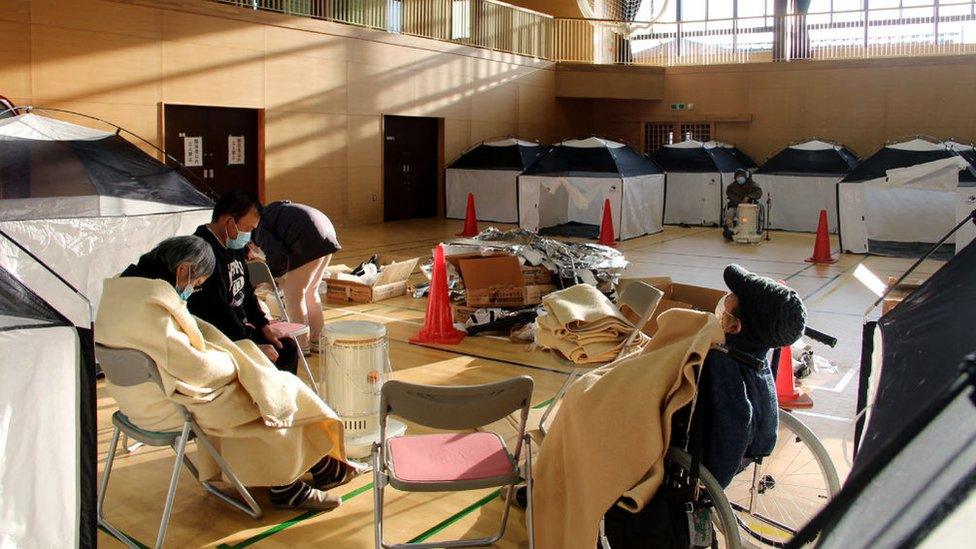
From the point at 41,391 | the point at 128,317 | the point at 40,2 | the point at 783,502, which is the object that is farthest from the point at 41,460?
the point at 40,2

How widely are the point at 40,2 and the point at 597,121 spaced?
14208mm

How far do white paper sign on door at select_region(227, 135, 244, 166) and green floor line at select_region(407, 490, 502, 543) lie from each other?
35.3 feet

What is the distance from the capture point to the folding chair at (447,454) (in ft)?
10.3

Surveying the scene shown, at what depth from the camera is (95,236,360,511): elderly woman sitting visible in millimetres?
3414

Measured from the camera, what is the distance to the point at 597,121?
22578 mm

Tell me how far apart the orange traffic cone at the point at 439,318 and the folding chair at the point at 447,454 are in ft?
12.7

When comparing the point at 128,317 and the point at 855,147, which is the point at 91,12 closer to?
the point at 128,317

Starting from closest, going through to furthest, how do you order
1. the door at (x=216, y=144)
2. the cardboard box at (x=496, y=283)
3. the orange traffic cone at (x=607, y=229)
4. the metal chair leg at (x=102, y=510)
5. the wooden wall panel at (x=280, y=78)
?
the metal chair leg at (x=102, y=510)
the cardboard box at (x=496, y=283)
the wooden wall panel at (x=280, y=78)
the door at (x=216, y=144)
the orange traffic cone at (x=607, y=229)

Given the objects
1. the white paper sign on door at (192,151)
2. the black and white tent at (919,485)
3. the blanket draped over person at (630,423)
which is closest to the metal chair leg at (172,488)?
the blanket draped over person at (630,423)

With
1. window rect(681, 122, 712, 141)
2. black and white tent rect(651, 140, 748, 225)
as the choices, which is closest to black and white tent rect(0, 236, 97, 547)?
black and white tent rect(651, 140, 748, 225)

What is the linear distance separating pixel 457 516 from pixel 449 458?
648 mm

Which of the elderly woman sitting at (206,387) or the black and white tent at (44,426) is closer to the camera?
the black and white tent at (44,426)

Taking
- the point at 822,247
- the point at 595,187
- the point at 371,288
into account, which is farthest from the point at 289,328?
the point at 595,187

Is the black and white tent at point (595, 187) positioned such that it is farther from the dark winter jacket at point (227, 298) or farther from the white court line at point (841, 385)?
the dark winter jacket at point (227, 298)
